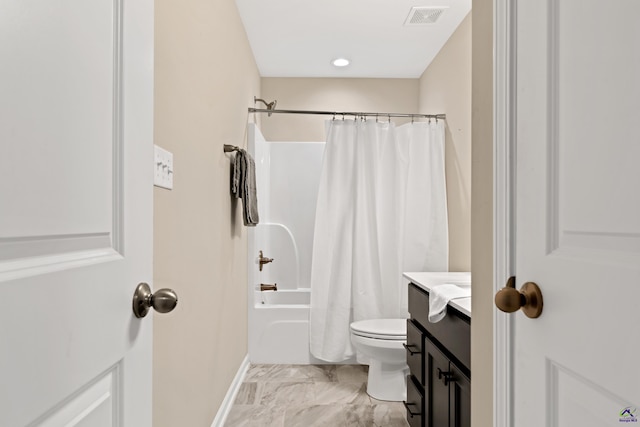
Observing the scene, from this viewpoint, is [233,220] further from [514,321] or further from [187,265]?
[514,321]

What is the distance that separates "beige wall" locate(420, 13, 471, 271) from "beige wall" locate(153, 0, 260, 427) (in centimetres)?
153

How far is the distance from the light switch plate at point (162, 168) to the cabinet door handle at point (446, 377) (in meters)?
1.19

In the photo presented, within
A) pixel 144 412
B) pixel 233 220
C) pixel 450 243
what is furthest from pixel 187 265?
pixel 450 243

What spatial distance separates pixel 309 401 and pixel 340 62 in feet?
9.02

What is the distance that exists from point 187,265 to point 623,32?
1495mm

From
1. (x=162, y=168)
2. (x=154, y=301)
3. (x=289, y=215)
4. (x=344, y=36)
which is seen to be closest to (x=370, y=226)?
(x=289, y=215)

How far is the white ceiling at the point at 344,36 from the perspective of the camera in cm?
293

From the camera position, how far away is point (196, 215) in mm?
1848

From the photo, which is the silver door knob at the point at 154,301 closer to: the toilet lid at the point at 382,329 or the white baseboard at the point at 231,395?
the white baseboard at the point at 231,395

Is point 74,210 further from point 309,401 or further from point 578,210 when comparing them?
point 309,401

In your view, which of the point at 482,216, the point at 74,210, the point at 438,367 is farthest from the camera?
the point at 438,367

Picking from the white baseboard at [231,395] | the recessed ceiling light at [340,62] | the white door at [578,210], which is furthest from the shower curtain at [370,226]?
the white door at [578,210]

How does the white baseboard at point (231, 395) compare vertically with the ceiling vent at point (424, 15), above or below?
below

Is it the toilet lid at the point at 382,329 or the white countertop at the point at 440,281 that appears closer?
the white countertop at the point at 440,281
